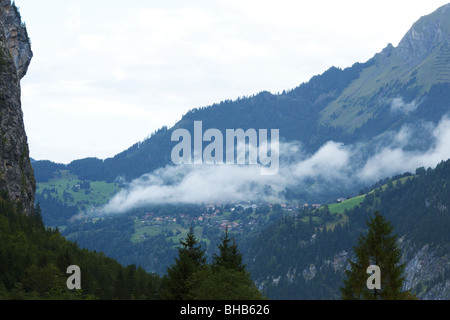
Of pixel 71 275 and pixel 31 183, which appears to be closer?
pixel 71 275

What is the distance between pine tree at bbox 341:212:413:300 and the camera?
58.4 metres

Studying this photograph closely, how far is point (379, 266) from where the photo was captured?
5947 centimetres

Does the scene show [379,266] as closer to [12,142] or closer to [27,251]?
[27,251]

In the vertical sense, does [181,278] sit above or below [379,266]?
below

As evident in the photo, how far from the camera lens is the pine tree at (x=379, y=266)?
192ft

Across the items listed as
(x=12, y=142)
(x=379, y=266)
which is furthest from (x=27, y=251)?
(x=379, y=266)

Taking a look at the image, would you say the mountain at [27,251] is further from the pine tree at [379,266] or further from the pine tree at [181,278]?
the pine tree at [379,266]

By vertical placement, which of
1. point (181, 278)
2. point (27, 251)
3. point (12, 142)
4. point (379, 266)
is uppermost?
point (12, 142)

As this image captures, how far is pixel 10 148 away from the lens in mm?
164875

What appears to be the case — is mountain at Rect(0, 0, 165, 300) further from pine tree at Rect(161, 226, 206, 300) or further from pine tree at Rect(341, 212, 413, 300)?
pine tree at Rect(341, 212, 413, 300)

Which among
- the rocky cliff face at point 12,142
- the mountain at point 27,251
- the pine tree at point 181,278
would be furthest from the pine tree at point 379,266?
the rocky cliff face at point 12,142
